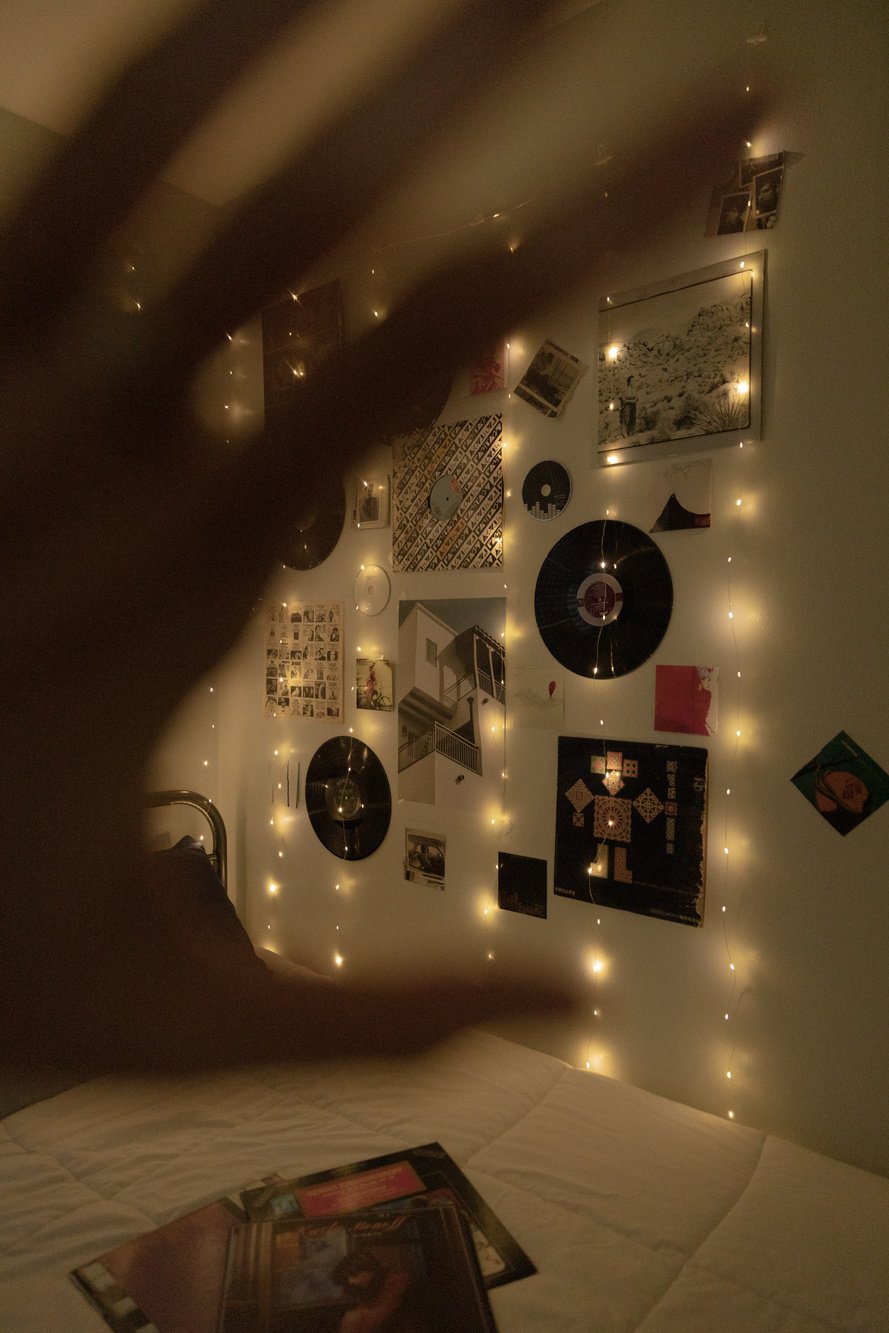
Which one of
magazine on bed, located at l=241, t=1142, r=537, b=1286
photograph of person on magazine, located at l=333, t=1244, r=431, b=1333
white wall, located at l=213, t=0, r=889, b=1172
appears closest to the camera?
photograph of person on magazine, located at l=333, t=1244, r=431, b=1333

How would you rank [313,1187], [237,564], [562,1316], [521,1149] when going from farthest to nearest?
1. [521,1149]
2. [313,1187]
3. [562,1316]
4. [237,564]

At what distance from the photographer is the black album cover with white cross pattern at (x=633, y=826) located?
1.37 metres

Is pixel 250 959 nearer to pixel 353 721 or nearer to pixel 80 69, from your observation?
pixel 353 721

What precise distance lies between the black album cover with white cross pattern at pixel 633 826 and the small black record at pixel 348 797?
541 millimetres

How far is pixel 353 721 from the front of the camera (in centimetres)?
199

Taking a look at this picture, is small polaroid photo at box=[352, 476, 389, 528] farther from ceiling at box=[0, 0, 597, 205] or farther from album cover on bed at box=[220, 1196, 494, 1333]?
album cover on bed at box=[220, 1196, 494, 1333]

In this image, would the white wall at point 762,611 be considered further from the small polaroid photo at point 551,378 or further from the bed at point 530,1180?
the bed at point 530,1180

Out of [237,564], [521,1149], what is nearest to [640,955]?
[521,1149]

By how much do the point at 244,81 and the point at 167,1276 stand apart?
2112mm

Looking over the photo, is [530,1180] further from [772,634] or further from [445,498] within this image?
[445,498]

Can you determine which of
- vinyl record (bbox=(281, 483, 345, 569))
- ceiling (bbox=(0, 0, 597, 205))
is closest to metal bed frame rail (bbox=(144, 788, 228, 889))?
vinyl record (bbox=(281, 483, 345, 569))

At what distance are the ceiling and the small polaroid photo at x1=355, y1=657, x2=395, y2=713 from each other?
128 centimetres

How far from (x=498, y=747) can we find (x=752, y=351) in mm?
901

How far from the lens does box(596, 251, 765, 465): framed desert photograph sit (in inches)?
51.2
